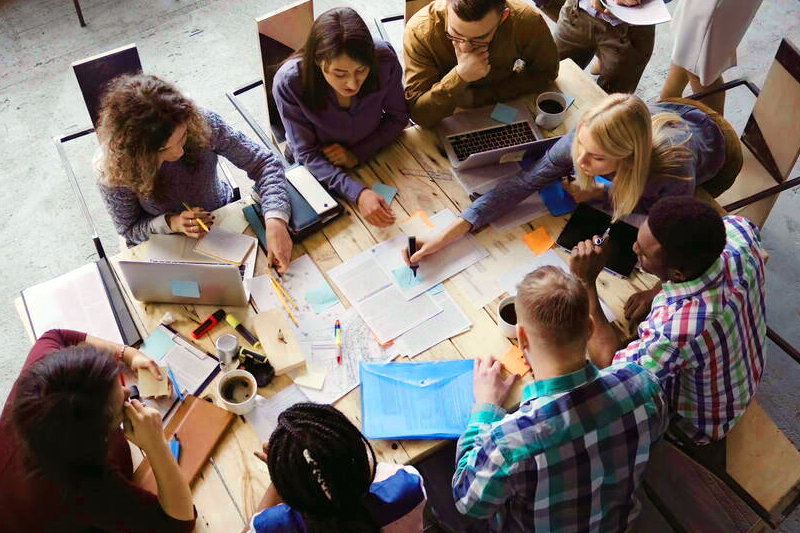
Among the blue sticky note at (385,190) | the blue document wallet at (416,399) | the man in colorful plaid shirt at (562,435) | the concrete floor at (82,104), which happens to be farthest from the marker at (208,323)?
the concrete floor at (82,104)

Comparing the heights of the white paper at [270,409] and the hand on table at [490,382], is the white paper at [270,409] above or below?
below

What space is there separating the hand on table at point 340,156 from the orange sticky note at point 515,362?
0.89 meters

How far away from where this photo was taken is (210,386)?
1869mm

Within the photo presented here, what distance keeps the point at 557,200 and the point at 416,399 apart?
0.89 meters

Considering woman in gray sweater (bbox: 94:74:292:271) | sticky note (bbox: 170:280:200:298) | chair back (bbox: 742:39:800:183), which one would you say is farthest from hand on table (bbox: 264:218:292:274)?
chair back (bbox: 742:39:800:183)

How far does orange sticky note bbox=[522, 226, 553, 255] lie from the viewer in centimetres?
219

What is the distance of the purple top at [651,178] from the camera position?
217 centimetres

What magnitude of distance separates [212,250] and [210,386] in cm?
47

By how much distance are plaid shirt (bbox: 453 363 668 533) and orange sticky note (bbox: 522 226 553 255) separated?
579 mm

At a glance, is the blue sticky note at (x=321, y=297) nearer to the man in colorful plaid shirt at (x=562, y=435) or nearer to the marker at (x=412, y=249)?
the marker at (x=412, y=249)

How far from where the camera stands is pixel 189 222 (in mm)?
2117

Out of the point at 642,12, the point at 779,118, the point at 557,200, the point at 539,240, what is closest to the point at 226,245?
the point at 539,240

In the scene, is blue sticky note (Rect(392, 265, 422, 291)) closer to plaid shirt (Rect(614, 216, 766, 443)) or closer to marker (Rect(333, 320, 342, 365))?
marker (Rect(333, 320, 342, 365))

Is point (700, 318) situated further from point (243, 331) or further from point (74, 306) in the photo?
point (74, 306)
